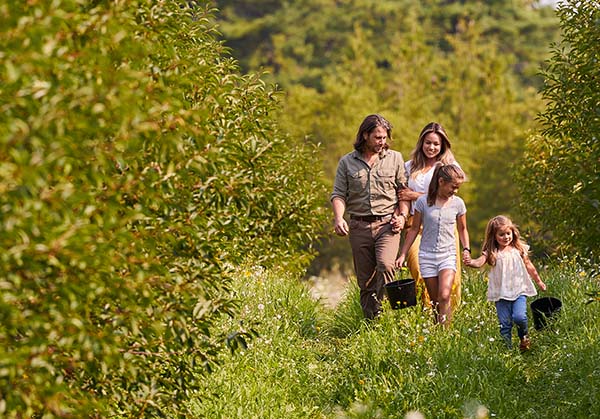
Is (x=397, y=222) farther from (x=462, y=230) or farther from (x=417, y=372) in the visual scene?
(x=417, y=372)

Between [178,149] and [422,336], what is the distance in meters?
3.98

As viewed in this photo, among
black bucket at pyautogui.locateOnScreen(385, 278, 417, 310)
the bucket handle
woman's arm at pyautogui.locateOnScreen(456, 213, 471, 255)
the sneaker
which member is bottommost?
the bucket handle

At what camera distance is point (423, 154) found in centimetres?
926

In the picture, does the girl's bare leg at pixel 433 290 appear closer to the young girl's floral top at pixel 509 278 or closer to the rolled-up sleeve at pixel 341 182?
the young girl's floral top at pixel 509 278

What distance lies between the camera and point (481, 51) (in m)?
36.2

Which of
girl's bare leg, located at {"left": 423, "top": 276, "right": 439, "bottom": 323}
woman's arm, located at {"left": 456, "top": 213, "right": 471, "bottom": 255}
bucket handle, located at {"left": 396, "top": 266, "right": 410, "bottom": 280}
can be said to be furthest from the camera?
bucket handle, located at {"left": 396, "top": 266, "right": 410, "bottom": 280}

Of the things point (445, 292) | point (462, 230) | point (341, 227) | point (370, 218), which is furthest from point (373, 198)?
point (445, 292)

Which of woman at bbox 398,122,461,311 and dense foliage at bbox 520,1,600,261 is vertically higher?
dense foliage at bbox 520,1,600,261

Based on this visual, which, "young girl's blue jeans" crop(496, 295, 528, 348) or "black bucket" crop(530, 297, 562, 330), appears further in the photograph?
"black bucket" crop(530, 297, 562, 330)

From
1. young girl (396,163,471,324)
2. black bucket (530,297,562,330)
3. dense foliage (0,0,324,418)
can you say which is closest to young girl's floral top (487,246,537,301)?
young girl (396,163,471,324)

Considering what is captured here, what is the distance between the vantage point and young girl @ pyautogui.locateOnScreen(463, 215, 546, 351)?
28.1ft

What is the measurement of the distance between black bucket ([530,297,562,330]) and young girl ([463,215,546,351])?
1.72ft

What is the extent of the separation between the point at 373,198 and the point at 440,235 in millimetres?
774

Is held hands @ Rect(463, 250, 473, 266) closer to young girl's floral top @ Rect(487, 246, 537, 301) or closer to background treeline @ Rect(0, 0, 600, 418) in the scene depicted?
young girl's floral top @ Rect(487, 246, 537, 301)
